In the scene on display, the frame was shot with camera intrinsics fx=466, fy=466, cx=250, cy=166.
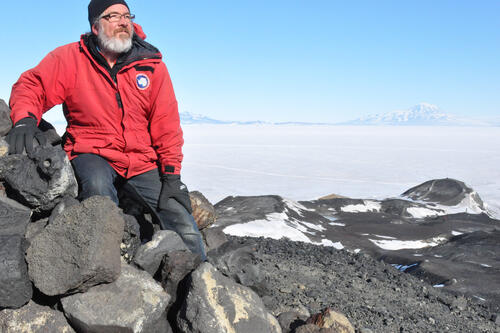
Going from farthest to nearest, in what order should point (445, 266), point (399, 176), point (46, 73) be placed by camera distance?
point (399, 176) → point (445, 266) → point (46, 73)

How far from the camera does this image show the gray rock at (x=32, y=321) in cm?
323

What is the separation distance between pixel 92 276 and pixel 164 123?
1.85 meters

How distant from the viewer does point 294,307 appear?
464cm

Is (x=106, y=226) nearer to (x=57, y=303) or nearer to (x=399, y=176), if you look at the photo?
(x=57, y=303)

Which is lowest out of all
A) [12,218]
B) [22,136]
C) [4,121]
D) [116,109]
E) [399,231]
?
[399,231]

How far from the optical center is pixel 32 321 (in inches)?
129

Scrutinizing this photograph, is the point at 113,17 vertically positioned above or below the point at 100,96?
above

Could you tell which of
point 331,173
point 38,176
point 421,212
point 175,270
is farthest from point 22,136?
point 331,173

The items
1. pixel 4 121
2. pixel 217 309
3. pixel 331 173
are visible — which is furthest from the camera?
pixel 331 173

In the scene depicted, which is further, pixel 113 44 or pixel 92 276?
pixel 113 44

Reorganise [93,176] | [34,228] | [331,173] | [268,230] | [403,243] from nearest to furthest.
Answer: [34,228] → [93,176] → [268,230] → [403,243] → [331,173]

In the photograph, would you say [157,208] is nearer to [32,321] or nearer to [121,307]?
[121,307]

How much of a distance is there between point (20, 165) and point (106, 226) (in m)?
1.09

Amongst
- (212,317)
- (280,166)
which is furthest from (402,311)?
(280,166)
